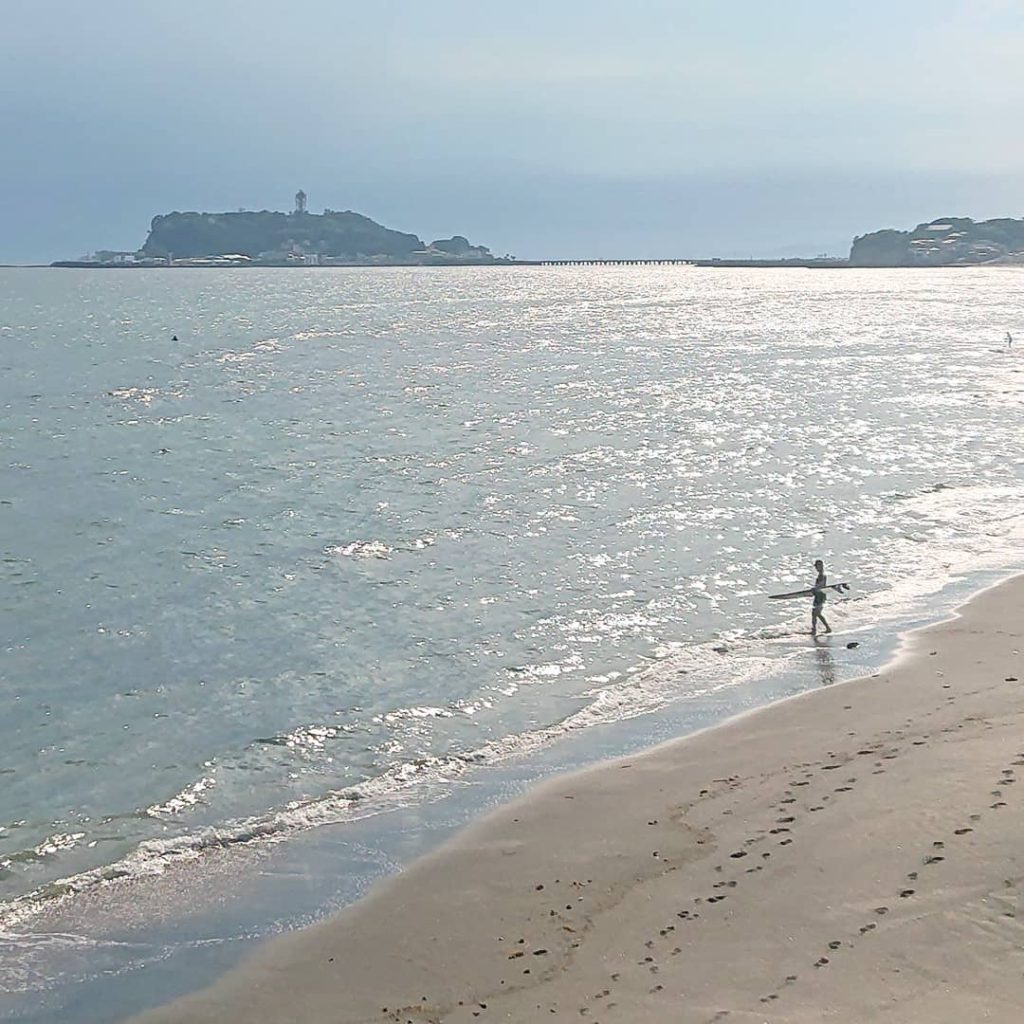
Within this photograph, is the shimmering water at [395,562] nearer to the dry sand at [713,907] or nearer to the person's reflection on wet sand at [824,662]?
the person's reflection on wet sand at [824,662]

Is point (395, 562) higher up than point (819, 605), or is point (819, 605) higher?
point (819, 605)

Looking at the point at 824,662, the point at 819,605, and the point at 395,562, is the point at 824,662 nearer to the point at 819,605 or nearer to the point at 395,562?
the point at 819,605

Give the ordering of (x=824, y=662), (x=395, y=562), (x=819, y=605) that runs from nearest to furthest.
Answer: (x=824, y=662) < (x=819, y=605) < (x=395, y=562)

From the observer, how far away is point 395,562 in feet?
94.2

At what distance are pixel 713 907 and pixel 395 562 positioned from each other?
17671mm

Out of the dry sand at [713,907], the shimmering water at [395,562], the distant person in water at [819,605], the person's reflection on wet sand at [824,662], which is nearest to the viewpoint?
the dry sand at [713,907]

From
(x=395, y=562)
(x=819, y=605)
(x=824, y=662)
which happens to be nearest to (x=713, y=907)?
(x=824, y=662)

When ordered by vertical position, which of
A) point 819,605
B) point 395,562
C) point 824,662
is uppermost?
point 819,605

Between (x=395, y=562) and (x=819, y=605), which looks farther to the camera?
(x=395, y=562)

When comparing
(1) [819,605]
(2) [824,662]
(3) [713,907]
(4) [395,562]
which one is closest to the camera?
(3) [713,907]

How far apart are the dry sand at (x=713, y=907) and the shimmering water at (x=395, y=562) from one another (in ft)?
9.10

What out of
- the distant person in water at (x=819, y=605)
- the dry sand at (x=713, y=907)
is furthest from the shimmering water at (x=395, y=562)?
the dry sand at (x=713, y=907)

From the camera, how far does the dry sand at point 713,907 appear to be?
397 inches

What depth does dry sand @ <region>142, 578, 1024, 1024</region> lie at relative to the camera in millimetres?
10094
